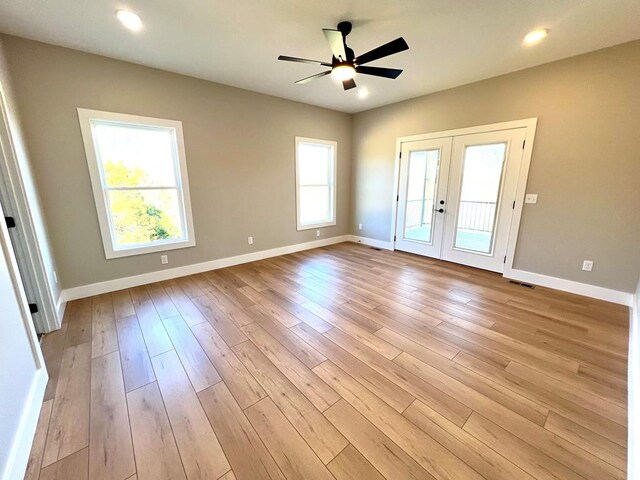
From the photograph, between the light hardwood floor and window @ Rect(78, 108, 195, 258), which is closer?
the light hardwood floor

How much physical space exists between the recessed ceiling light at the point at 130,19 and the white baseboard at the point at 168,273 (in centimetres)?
279

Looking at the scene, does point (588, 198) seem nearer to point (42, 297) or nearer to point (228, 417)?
point (228, 417)

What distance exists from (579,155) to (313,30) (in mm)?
3367

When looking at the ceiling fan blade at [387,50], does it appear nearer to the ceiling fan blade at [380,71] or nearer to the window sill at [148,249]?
the ceiling fan blade at [380,71]

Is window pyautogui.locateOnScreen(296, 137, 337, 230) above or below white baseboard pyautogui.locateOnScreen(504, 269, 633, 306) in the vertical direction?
above

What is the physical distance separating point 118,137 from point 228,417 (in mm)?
3474

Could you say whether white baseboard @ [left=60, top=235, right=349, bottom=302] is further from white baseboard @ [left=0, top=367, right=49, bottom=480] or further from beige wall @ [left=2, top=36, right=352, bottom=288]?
white baseboard @ [left=0, top=367, right=49, bottom=480]

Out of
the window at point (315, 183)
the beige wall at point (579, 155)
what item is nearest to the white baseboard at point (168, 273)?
the window at point (315, 183)

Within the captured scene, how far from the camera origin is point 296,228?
5070mm

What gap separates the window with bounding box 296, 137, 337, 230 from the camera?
498 centimetres

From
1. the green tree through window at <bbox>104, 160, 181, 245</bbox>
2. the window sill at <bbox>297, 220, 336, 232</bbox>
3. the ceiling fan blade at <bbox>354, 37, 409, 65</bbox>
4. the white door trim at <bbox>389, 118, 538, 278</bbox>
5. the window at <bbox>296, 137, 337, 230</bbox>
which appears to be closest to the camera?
the ceiling fan blade at <bbox>354, 37, 409, 65</bbox>

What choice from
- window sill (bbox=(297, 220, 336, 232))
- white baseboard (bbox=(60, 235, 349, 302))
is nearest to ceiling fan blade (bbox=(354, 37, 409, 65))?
window sill (bbox=(297, 220, 336, 232))

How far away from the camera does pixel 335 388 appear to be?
68.4 inches

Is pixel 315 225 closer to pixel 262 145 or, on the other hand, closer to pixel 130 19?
pixel 262 145
